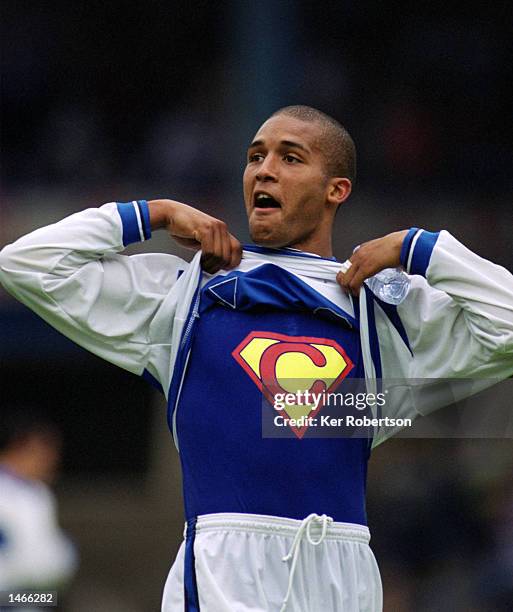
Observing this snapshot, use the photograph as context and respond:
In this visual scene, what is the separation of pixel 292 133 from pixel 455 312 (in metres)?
0.57

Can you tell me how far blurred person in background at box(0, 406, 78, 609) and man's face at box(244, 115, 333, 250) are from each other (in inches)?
83.3

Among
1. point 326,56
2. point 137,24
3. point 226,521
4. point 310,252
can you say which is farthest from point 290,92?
point 226,521

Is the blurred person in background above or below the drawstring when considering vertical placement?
above

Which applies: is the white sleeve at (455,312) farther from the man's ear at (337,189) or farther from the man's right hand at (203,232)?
the man's right hand at (203,232)

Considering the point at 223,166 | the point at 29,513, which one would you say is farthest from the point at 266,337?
the point at 223,166

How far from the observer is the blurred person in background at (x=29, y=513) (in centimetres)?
473

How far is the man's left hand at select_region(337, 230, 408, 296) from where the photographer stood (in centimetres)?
297

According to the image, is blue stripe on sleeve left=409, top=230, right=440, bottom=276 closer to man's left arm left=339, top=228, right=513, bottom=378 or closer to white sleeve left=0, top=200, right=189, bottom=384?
man's left arm left=339, top=228, right=513, bottom=378

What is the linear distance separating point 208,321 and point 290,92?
4143 mm

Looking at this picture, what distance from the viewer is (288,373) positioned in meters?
2.92

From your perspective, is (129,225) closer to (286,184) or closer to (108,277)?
(108,277)

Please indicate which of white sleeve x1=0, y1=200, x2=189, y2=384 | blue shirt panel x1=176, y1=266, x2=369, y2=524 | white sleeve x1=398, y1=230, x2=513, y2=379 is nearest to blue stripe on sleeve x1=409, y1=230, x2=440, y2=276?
white sleeve x1=398, y1=230, x2=513, y2=379

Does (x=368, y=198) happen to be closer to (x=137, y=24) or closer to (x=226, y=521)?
(x=137, y=24)

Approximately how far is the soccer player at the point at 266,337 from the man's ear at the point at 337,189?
0.04m
